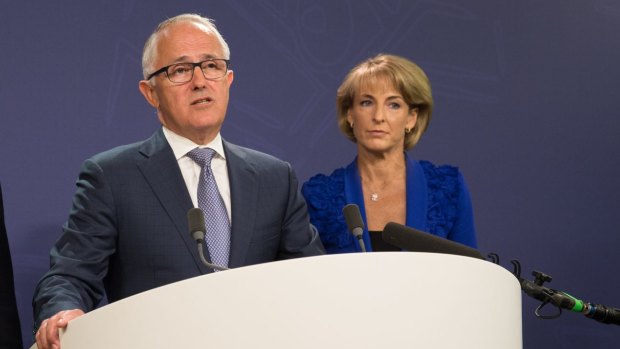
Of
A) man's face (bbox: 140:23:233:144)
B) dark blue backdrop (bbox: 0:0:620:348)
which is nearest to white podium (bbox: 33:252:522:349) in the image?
man's face (bbox: 140:23:233:144)

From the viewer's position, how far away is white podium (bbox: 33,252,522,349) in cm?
158

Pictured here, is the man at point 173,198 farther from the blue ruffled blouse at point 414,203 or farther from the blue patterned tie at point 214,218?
the blue ruffled blouse at point 414,203

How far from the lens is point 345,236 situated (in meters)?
3.04

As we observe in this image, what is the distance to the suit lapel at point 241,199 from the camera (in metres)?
2.45

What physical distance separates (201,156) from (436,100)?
4.75ft

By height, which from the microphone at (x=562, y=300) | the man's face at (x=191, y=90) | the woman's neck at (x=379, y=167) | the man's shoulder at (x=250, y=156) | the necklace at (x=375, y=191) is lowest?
the microphone at (x=562, y=300)

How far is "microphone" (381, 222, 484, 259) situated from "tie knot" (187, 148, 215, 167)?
699 mm

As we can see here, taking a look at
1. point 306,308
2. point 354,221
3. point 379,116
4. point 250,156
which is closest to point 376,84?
point 379,116

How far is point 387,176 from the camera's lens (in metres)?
3.17

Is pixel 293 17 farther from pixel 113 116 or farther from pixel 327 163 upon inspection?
pixel 113 116

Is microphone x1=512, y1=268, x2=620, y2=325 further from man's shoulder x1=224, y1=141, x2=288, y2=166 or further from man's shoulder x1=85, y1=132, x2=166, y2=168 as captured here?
man's shoulder x1=85, y1=132, x2=166, y2=168

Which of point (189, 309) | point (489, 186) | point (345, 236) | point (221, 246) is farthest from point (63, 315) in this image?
point (489, 186)

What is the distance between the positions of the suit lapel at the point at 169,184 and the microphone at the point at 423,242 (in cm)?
58

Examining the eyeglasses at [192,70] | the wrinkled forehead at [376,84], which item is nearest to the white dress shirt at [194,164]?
the eyeglasses at [192,70]
